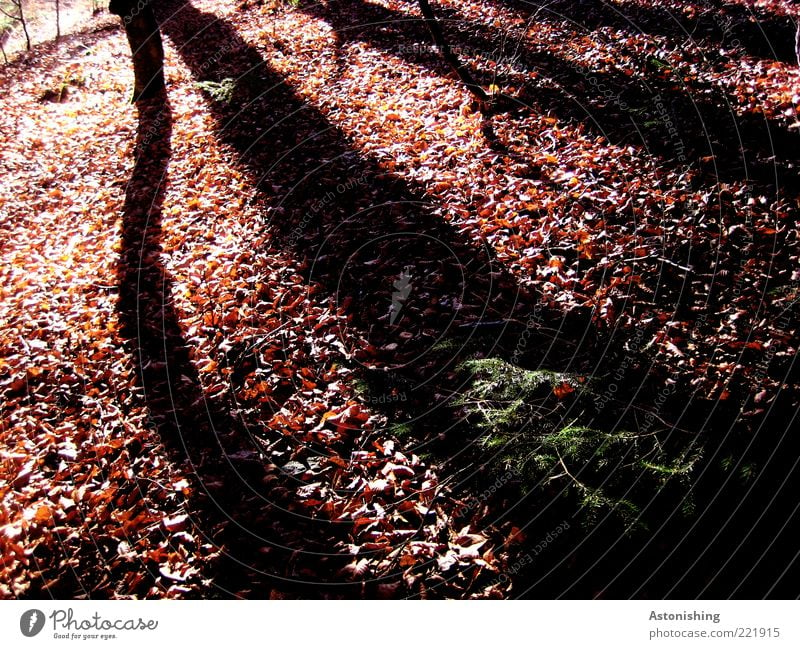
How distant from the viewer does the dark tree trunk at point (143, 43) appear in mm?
8586

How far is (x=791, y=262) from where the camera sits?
417 cm

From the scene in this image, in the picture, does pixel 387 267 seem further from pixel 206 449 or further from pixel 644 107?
pixel 644 107

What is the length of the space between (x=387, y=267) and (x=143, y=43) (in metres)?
7.81

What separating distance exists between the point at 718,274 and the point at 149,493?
17.3 feet

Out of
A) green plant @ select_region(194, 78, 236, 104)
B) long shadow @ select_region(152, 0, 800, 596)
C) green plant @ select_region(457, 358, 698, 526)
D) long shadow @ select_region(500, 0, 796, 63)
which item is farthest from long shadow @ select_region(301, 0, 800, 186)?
green plant @ select_region(457, 358, 698, 526)

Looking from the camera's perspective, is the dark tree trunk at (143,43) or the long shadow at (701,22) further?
the dark tree trunk at (143,43)

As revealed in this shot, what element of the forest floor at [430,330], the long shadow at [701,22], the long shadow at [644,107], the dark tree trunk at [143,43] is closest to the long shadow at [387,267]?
the forest floor at [430,330]

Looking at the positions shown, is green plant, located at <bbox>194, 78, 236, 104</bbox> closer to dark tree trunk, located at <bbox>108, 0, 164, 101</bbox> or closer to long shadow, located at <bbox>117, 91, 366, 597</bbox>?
dark tree trunk, located at <bbox>108, 0, 164, 101</bbox>

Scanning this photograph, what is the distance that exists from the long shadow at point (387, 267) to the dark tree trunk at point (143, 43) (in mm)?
2375

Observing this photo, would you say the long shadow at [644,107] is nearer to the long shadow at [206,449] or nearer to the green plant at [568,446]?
the green plant at [568,446]

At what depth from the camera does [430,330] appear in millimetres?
4477

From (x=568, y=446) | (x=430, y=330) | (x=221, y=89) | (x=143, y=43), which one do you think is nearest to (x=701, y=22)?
(x=430, y=330)

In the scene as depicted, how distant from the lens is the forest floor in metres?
2.96

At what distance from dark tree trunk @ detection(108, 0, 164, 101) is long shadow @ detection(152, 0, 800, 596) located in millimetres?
2375
